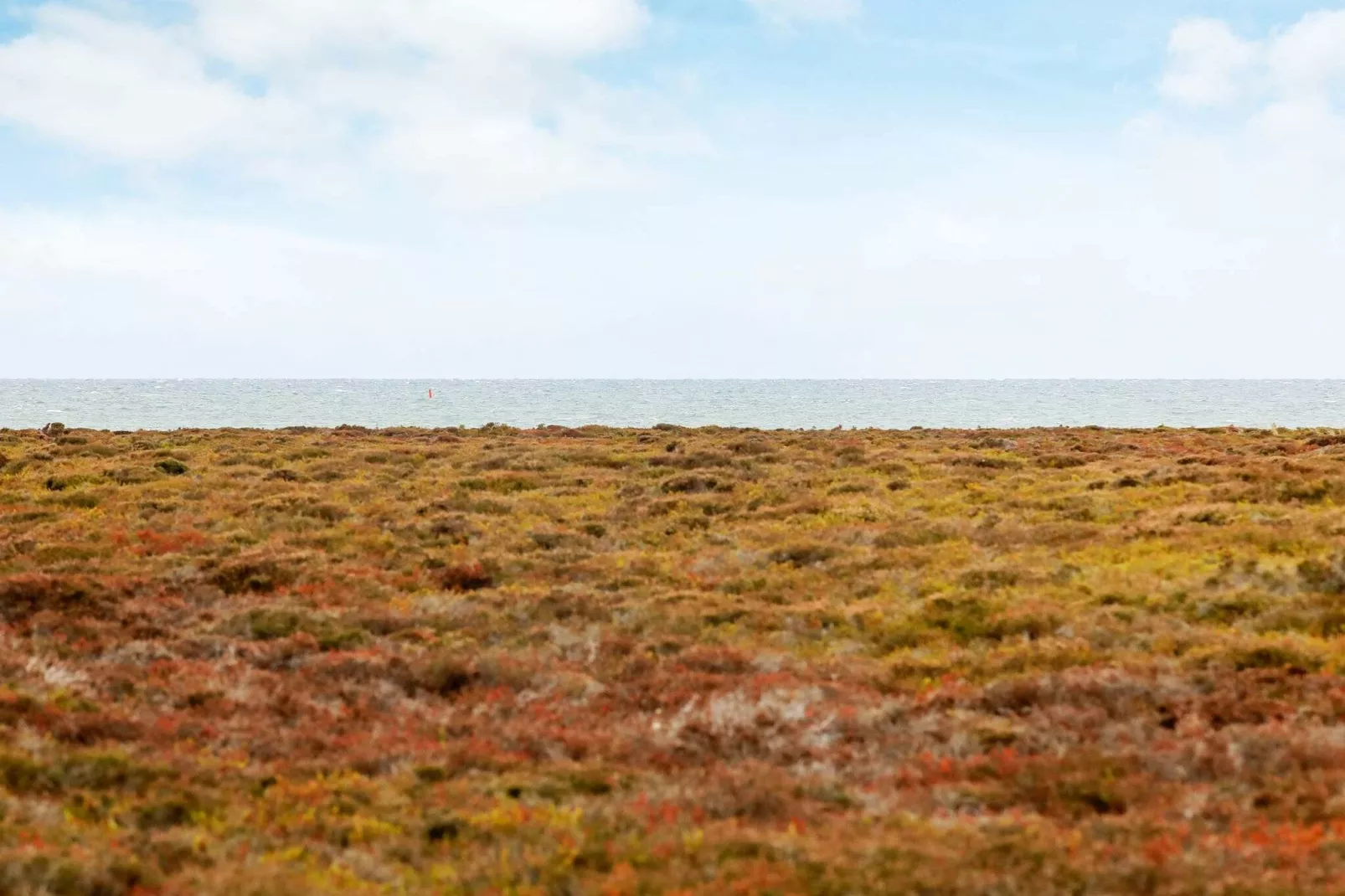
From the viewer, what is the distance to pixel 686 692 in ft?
50.6

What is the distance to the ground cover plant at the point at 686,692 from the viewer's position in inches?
370

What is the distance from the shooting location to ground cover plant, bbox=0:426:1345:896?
9.41 meters

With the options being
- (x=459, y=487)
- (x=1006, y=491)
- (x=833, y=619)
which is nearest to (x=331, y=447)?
(x=459, y=487)

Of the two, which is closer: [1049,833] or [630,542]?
[1049,833]

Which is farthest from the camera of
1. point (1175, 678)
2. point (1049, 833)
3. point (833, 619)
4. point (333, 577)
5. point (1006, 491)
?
point (1006, 491)

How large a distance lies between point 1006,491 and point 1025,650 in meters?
17.2

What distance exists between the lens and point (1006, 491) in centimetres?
3294

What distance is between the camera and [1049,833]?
9.65m

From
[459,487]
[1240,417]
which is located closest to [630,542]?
[459,487]

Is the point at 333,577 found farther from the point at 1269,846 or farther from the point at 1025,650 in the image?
the point at 1269,846

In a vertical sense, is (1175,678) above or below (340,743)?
above

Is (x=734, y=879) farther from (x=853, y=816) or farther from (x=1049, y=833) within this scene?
(x=1049, y=833)

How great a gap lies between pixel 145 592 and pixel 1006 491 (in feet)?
81.4

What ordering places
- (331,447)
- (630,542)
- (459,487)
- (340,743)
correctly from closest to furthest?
Result: (340,743), (630,542), (459,487), (331,447)
